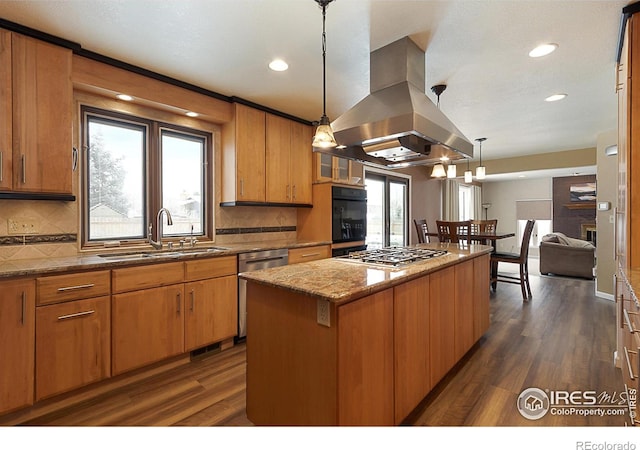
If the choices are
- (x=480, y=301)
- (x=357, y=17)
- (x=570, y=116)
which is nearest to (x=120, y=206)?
(x=357, y=17)

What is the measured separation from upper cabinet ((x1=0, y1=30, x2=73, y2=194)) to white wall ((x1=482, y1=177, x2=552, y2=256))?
10056 millimetres

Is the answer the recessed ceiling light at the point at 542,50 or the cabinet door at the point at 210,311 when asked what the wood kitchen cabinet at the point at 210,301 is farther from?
the recessed ceiling light at the point at 542,50

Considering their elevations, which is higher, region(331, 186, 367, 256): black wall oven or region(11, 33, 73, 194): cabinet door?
region(11, 33, 73, 194): cabinet door

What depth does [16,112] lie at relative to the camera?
79.7 inches

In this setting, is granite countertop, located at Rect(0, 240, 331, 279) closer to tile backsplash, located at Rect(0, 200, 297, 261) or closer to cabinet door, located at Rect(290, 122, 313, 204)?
tile backsplash, located at Rect(0, 200, 297, 261)

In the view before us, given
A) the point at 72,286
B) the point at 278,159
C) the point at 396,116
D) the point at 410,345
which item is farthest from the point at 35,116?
the point at 410,345

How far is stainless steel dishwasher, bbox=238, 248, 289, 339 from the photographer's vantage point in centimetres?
Result: 291

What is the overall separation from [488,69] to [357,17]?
141 centimetres

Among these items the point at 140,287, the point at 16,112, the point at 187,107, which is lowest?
the point at 140,287

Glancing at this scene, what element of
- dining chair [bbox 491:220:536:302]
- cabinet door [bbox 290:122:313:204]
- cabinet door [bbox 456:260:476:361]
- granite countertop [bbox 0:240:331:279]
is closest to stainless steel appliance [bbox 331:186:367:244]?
cabinet door [bbox 290:122:313:204]

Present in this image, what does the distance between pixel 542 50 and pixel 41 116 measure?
144 inches

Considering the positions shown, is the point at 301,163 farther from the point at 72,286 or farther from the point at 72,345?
the point at 72,345

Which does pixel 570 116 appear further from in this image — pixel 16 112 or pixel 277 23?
pixel 16 112

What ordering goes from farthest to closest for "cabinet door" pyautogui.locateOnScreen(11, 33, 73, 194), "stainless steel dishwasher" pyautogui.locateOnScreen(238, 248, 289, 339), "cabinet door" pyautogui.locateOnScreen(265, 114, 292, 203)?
"cabinet door" pyautogui.locateOnScreen(265, 114, 292, 203) → "stainless steel dishwasher" pyautogui.locateOnScreen(238, 248, 289, 339) → "cabinet door" pyautogui.locateOnScreen(11, 33, 73, 194)
